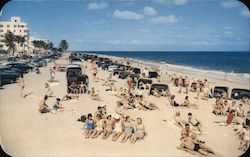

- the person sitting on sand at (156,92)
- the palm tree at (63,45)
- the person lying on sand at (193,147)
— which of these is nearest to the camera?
the person lying on sand at (193,147)

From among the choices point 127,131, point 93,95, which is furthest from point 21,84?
point 127,131

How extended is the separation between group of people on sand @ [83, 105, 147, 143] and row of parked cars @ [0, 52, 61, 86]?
2117 millimetres

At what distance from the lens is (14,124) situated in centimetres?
724

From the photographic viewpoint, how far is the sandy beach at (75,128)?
671 centimetres

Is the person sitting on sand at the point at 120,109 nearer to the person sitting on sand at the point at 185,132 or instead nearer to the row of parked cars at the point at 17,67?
the person sitting on sand at the point at 185,132

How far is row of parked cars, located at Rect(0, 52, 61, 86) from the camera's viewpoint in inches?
313

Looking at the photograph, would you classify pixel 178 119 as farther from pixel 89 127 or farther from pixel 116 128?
pixel 89 127

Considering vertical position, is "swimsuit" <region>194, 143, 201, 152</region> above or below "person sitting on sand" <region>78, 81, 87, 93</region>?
below

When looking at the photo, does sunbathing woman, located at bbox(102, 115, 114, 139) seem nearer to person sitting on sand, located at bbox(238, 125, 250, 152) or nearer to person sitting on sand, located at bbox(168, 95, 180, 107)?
person sitting on sand, located at bbox(168, 95, 180, 107)

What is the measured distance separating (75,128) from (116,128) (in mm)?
915

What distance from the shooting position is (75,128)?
24.1 ft

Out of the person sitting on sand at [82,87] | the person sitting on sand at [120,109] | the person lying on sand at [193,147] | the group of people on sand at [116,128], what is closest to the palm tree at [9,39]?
the person sitting on sand at [82,87]

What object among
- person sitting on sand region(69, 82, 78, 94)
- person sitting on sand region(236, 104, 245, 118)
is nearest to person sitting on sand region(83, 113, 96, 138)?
person sitting on sand region(69, 82, 78, 94)

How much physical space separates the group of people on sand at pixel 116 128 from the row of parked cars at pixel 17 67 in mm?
2117
